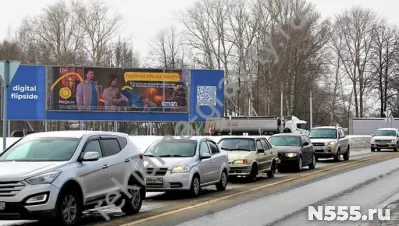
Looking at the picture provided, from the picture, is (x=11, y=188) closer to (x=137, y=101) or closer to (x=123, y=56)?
(x=137, y=101)

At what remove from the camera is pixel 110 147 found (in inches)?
464

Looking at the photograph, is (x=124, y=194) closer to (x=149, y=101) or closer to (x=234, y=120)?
(x=149, y=101)

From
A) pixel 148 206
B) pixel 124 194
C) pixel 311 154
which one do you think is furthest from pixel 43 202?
pixel 311 154

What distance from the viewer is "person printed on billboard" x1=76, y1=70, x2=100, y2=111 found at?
129 ft

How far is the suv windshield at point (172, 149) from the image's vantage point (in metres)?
15.5

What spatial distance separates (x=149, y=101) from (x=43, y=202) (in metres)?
30.7

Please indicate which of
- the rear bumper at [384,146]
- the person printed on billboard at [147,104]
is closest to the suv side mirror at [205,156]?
the person printed on billboard at [147,104]

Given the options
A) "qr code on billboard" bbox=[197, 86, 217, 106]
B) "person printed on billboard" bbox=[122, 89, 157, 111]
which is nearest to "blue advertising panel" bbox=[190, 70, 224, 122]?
"qr code on billboard" bbox=[197, 86, 217, 106]

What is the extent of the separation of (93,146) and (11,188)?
7.05 feet

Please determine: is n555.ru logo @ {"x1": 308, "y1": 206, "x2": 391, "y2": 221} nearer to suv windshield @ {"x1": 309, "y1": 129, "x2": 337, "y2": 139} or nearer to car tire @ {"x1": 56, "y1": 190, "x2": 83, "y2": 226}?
car tire @ {"x1": 56, "y1": 190, "x2": 83, "y2": 226}

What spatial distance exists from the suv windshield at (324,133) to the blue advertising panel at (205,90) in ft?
32.0

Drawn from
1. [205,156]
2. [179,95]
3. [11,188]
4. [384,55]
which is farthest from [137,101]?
[384,55]

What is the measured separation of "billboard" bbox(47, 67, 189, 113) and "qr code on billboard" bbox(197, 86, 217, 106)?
35.8 inches

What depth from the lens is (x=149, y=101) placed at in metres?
40.1
